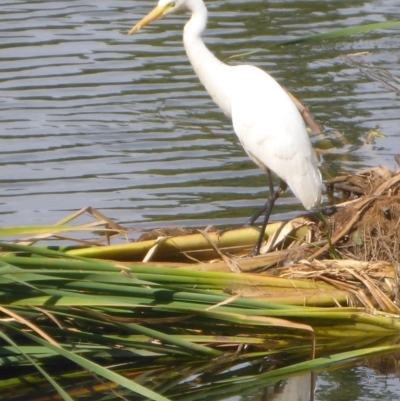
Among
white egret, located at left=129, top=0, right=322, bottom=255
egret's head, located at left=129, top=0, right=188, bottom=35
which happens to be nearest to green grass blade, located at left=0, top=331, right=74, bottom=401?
white egret, located at left=129, top=0, right=322, bottom=255

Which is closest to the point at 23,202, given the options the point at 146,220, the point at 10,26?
the point at 146,220

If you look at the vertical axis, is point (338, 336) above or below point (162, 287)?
below

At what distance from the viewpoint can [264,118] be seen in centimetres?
641

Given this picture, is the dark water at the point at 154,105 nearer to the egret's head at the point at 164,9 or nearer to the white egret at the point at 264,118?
the white egret at the point at 264,118

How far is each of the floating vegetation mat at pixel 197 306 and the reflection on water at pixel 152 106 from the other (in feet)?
4.07

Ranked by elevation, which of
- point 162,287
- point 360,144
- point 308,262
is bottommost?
point 360,144

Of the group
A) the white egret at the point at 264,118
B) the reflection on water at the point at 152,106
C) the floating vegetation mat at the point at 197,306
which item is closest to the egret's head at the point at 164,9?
the white egret at the point at 264,118

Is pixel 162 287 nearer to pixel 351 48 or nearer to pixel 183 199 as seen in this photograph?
pixel 183 199

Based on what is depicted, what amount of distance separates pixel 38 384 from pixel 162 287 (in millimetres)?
754

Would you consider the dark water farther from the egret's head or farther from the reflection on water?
the egret's head

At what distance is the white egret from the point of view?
20.8 ft

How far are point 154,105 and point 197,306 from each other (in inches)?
205

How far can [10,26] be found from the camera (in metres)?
11.6

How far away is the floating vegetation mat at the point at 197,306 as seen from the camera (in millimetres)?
4320
